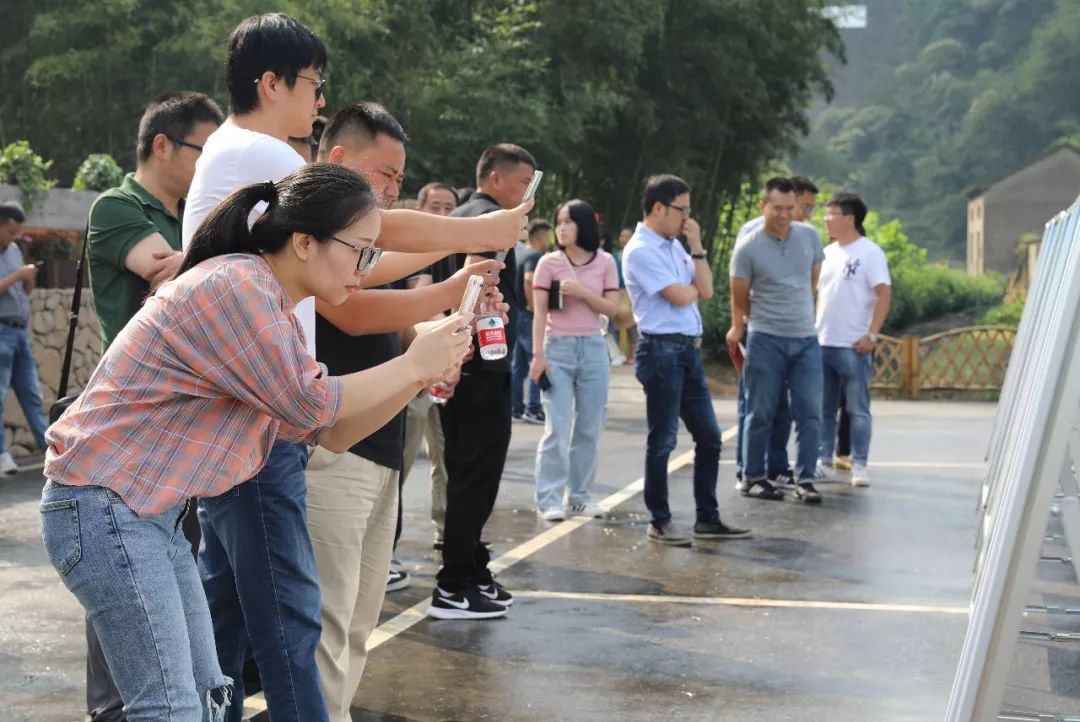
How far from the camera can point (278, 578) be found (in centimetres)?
381

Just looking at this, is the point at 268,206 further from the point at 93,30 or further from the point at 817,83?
the point at 817,83

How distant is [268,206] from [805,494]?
23.2ft

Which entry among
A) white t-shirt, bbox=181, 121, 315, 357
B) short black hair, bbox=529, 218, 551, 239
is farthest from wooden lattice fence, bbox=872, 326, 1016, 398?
white t-shirt, bbox=181, 121, 315, 357

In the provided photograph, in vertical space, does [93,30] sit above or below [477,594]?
above

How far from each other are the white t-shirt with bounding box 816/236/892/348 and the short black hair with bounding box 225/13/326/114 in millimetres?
7202

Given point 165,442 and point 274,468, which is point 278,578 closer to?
point 274,468

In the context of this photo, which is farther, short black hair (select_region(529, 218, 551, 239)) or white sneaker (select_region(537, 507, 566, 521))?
short black hair (select_region(529, 218, 551, 239))

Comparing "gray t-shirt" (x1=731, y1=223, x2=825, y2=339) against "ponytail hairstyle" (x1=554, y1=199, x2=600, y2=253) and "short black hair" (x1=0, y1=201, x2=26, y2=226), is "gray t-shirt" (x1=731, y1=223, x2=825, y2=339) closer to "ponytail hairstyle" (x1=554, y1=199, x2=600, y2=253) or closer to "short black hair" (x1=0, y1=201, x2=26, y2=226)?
"ponytail hairstyle" (x1=554, y1=199, x2=600, y2=253)

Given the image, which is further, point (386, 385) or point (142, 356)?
point (386, 385)

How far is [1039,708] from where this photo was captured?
17.3ft

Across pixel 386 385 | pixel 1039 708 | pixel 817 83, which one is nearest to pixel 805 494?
pixel 1039 708

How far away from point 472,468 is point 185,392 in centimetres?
351

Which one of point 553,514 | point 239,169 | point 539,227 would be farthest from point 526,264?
point 239,169

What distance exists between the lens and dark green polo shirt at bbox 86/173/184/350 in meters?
4.73
